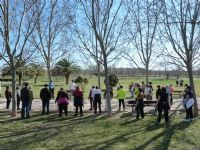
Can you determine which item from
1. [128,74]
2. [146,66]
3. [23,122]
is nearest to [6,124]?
[23,122]

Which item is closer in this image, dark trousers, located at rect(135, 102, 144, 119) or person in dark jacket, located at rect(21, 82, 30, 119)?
dark trousers, located at rect(135, 102, 144, 119)

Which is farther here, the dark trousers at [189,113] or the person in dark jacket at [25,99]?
the person in dark jacket at [25,99]

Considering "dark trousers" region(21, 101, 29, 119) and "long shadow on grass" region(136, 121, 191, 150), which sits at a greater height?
"dark trousers" region(21, 101, 29, 119)

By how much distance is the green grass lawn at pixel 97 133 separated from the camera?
1217cm

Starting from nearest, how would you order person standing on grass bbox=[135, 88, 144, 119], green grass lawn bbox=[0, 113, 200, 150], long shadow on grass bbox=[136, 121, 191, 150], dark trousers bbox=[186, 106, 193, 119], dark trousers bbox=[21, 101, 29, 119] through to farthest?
long shadow on grass bbox=[136, 121, 191, 150] < green grass lawn bbox=[0, 113, 200, 150] < dark trousers bbox=[186, 106, 193, 119] < person standing on grass bbox=[135, 88, 144, 119] < dark trousers bbox=[21, 101, 29, 119]

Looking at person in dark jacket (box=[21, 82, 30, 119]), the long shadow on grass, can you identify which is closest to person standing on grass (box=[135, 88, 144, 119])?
the long shadow on grass

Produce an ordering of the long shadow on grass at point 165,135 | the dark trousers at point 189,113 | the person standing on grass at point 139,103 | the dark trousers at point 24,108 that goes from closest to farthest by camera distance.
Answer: the long shadow on grass at point 165,135
the dark trousers at point 189,113
the person standing on grass at point 139,103
the dark trousers at point 24,108

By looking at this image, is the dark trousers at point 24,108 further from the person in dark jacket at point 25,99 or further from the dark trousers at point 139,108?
the dark trousers at point 139,108

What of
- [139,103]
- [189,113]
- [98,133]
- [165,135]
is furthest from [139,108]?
[165,135]

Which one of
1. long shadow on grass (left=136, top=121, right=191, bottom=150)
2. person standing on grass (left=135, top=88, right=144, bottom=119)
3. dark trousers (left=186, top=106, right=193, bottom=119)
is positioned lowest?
long shadow on grass (left=136, top=121, right=191, bottom=150)

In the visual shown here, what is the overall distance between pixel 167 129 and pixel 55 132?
4.35 meters

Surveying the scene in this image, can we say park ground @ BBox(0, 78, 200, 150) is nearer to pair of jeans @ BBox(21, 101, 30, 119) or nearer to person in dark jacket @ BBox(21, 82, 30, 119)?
pair of jeans @ BBox(21, 101, 30, 119)

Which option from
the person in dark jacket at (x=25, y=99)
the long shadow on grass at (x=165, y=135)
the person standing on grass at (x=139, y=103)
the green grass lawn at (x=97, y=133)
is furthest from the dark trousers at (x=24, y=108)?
the long shadow on grass at (x=165, y=135)

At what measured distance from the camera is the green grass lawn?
39.9 ft
